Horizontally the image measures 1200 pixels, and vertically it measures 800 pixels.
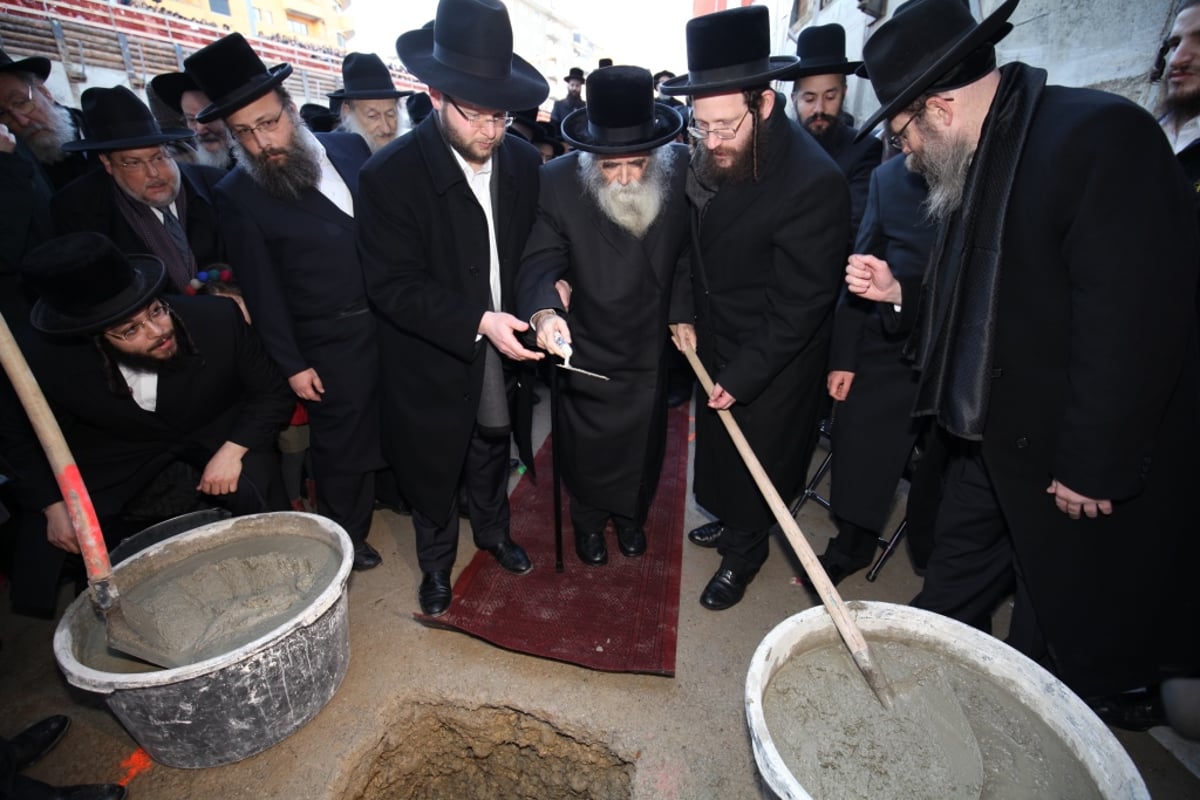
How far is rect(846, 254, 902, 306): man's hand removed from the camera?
2.16 m

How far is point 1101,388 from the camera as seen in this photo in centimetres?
161

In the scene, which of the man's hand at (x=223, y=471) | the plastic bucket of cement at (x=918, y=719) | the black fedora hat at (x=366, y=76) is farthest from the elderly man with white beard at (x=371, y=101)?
the plastic bucket of cement at (x=918, y=719)

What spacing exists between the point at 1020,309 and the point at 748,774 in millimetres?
1827

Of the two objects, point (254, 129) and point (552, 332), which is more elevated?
point (254, 129)

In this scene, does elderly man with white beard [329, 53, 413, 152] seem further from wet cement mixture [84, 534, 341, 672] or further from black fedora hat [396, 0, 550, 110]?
wet cement mixture [84, 534, 341, 672]

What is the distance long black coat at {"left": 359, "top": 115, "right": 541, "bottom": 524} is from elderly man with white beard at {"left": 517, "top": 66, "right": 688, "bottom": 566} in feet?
0.57

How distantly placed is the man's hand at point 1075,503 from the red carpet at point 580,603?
61.0 inches

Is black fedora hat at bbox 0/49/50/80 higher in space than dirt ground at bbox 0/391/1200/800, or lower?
higher

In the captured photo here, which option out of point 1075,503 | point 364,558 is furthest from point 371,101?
point 1075,503

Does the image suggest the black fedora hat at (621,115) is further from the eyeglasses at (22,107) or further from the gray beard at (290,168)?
the eyeglasses at (22,107)

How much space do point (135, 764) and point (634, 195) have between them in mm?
2966

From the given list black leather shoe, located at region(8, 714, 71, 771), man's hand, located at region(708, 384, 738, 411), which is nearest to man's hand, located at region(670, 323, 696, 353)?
man's hand, located at region(708, 384, 738, 411)

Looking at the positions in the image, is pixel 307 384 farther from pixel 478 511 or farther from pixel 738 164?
pixel 738 164

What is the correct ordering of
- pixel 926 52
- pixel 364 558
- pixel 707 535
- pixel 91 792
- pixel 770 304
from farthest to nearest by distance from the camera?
pixel 707 535, pixel 364 558, pixel 770 304, pixel 91 792, pixel 926 52
